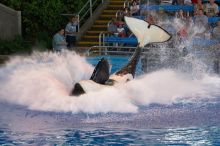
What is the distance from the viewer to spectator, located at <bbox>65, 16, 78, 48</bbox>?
921 inches

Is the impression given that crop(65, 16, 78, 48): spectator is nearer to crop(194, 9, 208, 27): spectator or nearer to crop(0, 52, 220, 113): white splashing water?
crop(194, 9, 208, 27): spectator

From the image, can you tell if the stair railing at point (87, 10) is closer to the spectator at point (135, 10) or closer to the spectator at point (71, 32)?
the spectator at point (71, 32)

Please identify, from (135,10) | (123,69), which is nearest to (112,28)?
(135,10)

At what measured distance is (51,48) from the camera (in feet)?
79.4

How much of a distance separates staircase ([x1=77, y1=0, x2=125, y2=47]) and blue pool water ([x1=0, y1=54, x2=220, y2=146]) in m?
7.40

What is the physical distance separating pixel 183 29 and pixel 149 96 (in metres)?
6.63

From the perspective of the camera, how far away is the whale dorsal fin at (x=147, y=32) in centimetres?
1597

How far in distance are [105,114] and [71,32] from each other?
11068 mm

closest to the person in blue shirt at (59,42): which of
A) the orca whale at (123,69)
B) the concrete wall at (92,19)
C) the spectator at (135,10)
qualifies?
the concrete wall at (92,19)

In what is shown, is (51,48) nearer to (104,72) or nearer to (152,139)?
(104,72)

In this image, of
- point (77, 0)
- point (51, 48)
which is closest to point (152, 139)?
point (51, 48)

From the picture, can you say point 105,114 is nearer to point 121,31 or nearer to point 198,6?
point 121,31

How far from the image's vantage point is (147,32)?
1614cm

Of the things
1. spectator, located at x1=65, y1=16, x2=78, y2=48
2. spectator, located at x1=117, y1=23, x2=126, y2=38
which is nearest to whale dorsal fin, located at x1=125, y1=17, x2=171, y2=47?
spectator, located at x1=117, y1=23, x2=126, y2=38
